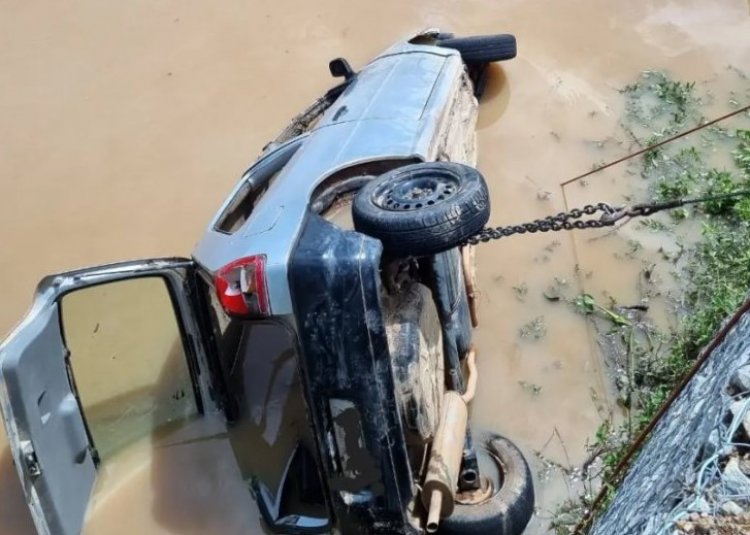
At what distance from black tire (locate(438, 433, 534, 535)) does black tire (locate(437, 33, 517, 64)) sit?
11.1 ft

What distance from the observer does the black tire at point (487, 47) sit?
688 cm

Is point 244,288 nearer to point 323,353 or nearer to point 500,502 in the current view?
point 323,353

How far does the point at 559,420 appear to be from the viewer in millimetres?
5031

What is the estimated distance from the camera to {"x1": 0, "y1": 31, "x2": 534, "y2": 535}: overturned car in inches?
132

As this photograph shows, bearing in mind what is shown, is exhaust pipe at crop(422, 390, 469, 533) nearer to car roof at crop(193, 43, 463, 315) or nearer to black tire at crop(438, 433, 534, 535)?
black tire at crop(438, 433, 534, 535)

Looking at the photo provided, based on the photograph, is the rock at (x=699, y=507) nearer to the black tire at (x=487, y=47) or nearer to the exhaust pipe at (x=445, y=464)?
the exhaust pipe at (x=445, y=464)

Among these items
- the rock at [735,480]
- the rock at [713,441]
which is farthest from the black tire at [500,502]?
the rock at [735,480]

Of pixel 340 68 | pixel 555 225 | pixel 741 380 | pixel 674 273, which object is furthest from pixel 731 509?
pixel 340 68

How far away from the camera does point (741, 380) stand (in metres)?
2.88

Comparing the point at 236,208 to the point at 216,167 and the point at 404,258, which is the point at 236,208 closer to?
the point at 404,258

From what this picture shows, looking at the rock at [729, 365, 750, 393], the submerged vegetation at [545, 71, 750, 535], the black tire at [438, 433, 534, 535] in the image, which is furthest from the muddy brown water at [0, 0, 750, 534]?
the rock at [729, 365, 750, 393]

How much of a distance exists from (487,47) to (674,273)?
2.35 metres

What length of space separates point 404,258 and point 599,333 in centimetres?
225

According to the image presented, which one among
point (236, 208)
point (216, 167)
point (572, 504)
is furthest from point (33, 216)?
point (572, 504)
